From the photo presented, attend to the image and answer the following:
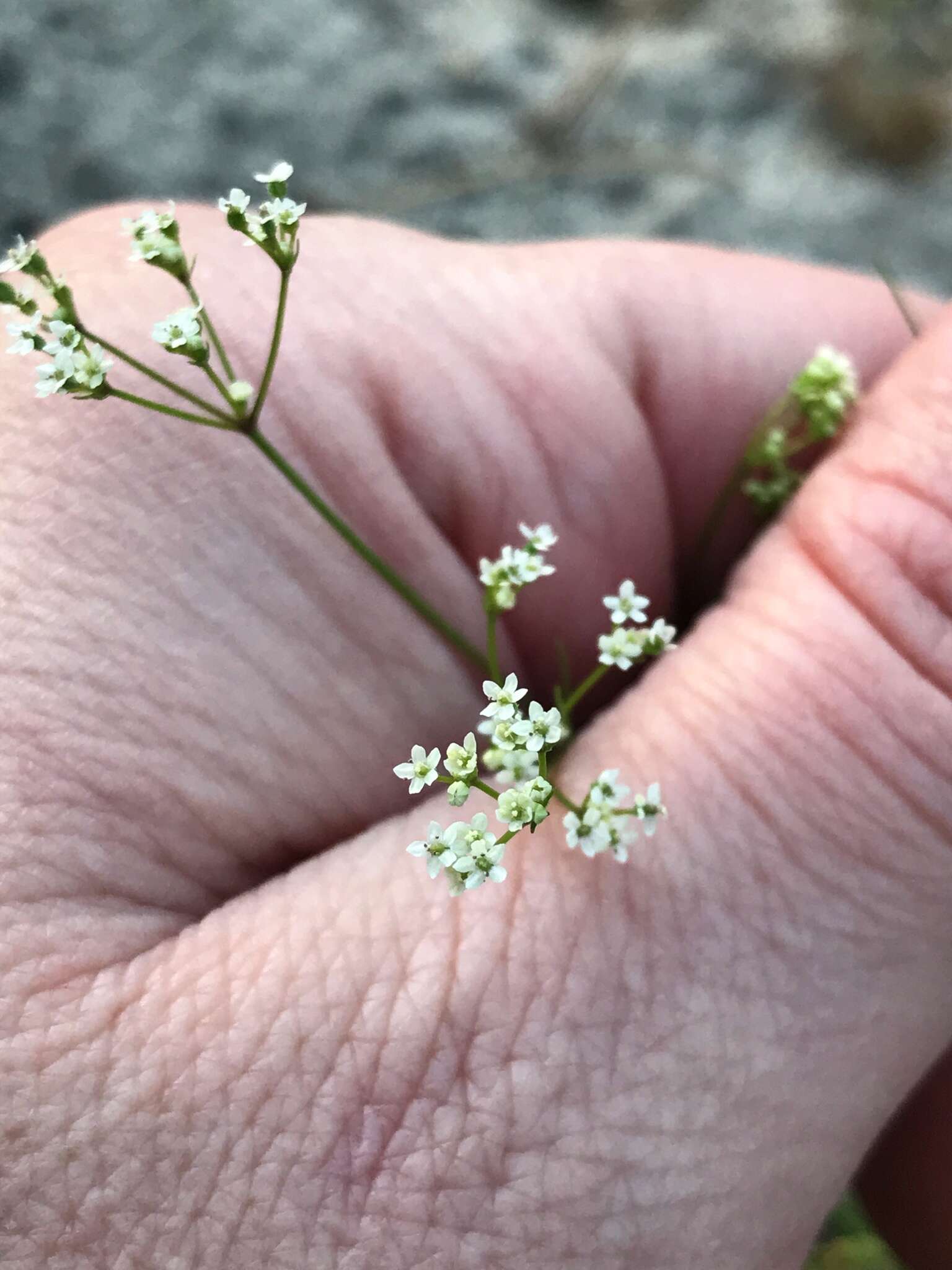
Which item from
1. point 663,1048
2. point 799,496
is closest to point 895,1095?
point 663,1048

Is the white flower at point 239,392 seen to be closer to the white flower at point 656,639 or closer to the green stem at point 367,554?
the green stem at point 367,554

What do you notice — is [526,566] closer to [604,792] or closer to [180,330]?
[604,792]

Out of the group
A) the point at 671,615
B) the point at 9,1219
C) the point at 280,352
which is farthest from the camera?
the point at 671,615

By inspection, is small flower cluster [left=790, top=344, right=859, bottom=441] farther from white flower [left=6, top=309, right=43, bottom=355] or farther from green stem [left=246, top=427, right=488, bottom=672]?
white flower [left=6, top=309, right=43, bottom=355]

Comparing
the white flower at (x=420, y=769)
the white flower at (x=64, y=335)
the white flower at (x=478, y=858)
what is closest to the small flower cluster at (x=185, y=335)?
the white flower at (x=64, y=335)

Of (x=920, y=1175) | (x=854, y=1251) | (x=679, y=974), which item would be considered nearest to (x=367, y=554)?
(x=679, y=974)

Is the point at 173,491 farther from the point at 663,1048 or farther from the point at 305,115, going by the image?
the point at 305,115
